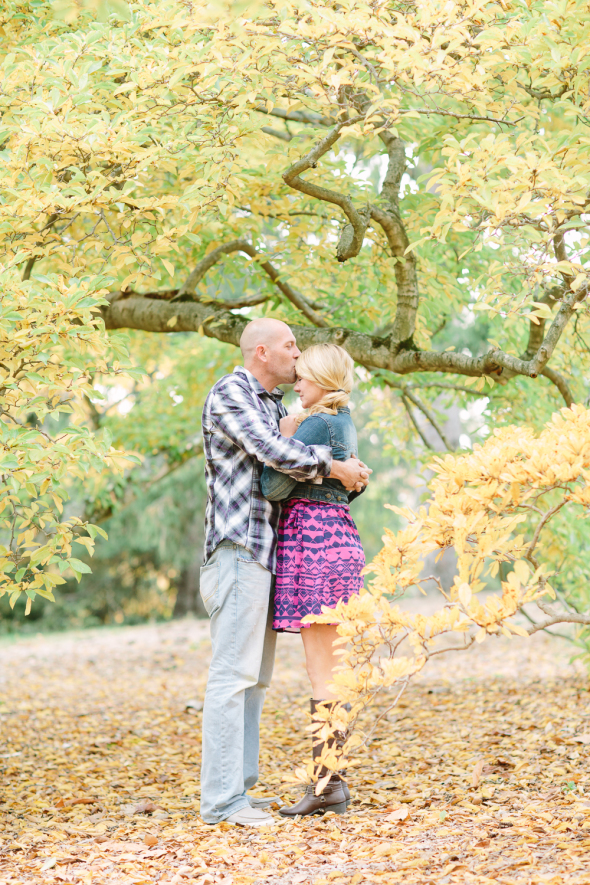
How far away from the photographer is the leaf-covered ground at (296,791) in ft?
8.05

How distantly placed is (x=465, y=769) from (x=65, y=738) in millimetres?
2679

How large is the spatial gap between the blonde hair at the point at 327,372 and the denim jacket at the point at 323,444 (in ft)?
0.15

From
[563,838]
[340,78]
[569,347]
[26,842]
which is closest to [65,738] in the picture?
[26,842]

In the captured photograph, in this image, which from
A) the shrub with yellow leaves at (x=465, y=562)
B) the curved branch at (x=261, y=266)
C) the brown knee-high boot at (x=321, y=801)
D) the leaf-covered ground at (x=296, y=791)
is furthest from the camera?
the curved branch at (x=261, y=266)

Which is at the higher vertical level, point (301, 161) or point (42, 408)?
point (301, 161)

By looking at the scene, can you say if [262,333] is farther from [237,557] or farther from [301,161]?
[237,557]

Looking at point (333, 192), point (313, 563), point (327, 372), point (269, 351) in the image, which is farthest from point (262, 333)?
point (313, 563)

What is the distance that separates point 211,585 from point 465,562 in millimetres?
1232

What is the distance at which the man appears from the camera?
2.89 meters

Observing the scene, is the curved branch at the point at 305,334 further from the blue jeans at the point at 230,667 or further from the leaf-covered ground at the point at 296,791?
the leaf-covered ground at the point at 296,791

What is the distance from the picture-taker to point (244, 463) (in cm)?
304

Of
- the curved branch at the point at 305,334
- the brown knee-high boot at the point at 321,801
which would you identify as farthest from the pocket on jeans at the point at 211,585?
the curved branch at the point at 305,334

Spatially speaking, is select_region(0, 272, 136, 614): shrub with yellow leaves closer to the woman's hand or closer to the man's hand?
the woman's hand

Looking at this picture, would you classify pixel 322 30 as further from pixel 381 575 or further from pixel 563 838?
pixel 563 838
